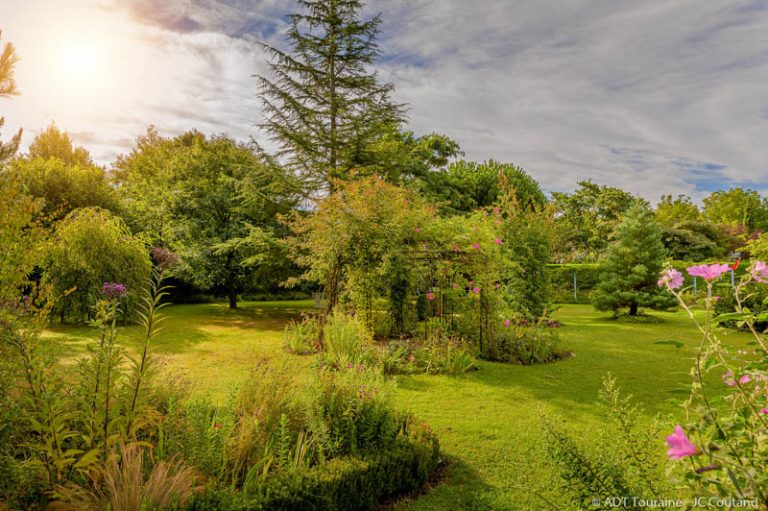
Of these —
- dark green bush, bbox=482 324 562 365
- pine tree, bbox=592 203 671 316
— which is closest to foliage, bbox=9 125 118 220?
dark green bush, bbox=482 324 562 365

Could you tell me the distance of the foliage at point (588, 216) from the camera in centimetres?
2883

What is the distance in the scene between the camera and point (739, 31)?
16.9ft

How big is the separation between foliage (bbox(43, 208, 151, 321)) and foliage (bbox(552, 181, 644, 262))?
2464 centimetres

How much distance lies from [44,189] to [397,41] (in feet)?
51.6

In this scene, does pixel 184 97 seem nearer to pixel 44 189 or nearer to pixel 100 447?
pixel 100 447

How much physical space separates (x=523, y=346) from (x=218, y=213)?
12647 mm

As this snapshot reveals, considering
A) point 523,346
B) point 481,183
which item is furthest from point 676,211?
point 523,346

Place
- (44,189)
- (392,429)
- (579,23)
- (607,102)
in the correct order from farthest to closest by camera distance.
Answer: (44,189)
(607,102)
(579,23)
(392,429)

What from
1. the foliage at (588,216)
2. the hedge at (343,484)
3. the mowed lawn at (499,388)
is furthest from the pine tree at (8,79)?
the foliage at (588,216)

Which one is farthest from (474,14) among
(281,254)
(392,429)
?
(281,254)

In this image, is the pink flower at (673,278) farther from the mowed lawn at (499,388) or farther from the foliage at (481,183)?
the foliage at (481,183)

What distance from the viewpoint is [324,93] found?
49.0 ft

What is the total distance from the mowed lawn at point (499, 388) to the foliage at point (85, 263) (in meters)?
0.78

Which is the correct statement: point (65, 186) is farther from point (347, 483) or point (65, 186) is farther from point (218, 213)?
point (347, 483)
